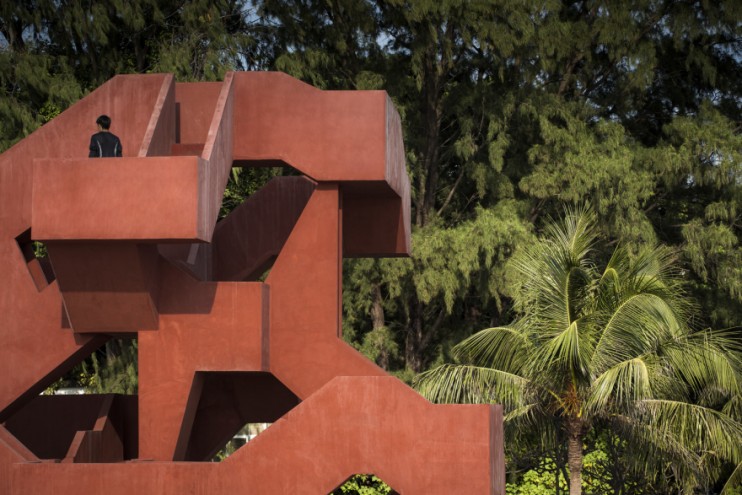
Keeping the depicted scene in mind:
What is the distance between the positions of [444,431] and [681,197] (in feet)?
44.7

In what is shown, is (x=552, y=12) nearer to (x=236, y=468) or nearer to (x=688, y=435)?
(x=688, y=435)

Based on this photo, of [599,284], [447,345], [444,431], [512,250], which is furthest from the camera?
[447,345]

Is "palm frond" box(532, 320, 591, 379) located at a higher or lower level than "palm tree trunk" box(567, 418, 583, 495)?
higher

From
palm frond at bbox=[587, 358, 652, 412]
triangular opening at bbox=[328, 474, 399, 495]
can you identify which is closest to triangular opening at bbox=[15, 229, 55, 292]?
palm frond at bbox=[587, 358, 652, 412]

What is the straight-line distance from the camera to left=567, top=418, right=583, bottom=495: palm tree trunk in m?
15.8

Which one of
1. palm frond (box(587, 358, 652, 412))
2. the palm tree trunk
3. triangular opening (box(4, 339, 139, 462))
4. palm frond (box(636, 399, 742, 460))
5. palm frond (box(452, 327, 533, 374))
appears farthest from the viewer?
Result: palm frond (box(452, 327, 533, 374))

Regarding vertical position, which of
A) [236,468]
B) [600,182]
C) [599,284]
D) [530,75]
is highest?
[530,75]

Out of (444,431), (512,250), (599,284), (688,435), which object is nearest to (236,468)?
(444,431)

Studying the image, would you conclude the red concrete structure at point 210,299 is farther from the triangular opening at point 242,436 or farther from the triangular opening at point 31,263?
the triangular opening at point 242,436

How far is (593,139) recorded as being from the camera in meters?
21.8

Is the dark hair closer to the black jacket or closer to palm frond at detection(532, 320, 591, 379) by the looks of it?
the black jacket

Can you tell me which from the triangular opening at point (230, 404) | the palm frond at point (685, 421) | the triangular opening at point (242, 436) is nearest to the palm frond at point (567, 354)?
the palm frond at point (685, 421)

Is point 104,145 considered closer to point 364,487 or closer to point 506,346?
point 506,346

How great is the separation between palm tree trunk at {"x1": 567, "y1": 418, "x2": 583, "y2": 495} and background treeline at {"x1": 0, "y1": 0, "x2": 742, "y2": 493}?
12.1 feet
